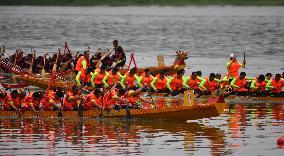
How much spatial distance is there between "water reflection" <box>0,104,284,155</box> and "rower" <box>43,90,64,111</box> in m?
0.48

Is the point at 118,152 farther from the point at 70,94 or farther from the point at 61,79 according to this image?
the point at 61,79

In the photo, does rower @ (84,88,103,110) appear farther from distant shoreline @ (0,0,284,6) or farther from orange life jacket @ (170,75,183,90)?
distant shoreline @ (0,0,284,6)

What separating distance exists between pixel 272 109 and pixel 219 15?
111 m

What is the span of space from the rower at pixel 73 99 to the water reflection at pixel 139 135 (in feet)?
1.73

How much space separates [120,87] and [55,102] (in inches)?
123

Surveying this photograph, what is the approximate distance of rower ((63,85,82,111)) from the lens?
3978 centimetres

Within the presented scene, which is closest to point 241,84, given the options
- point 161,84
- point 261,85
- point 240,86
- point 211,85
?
point 240,86

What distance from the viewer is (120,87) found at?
41.8 m

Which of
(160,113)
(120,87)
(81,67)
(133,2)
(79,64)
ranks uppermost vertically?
(133,2)

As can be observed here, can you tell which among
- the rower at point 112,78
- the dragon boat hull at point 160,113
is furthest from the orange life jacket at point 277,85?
the dragon boat hull at point 160,113

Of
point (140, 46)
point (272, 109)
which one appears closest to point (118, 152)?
point (272, 109)

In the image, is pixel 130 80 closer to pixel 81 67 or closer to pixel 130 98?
pixel 81 67

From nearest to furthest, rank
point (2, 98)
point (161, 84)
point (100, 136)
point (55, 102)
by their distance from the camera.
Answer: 1. point (100, 136)
2. point (55, 102)
3. point (2, 98)
4. point (161, 84)

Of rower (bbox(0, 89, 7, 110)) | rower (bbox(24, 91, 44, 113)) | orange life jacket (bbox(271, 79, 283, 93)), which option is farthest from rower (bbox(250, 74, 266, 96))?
rower (bbox(0, 89, 7, 110))
